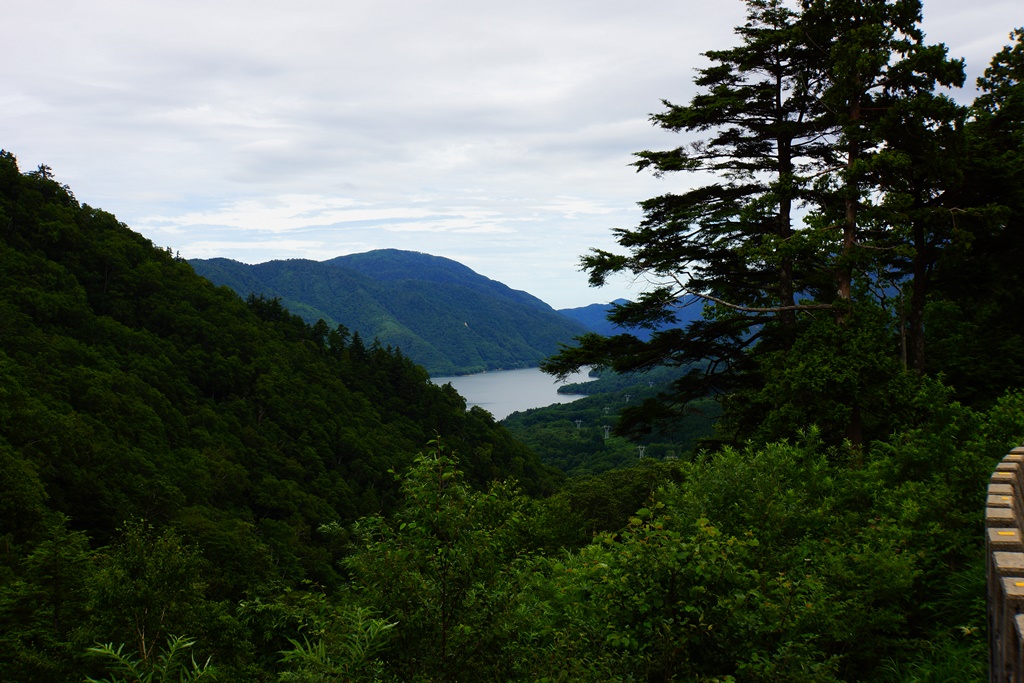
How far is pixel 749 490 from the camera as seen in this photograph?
6.79m

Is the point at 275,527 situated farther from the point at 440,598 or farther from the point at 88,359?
the point at 440,598

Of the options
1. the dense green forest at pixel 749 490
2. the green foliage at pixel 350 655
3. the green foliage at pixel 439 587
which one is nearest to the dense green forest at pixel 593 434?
the dense green forest at pixel 749 490

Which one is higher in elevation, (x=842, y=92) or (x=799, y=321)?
(x=842, y=92)

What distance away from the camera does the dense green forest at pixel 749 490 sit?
484cm

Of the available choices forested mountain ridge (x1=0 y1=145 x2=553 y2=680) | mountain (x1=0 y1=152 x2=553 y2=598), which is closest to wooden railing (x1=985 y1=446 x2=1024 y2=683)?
forested mountain ridge (x1=0 y1=145 x2=553 y2=680)

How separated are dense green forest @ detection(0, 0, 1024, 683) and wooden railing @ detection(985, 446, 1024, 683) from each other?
3.57 ft

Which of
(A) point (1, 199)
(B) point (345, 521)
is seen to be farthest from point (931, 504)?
(A) point (1, 199)

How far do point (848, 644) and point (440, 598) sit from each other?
135 inches

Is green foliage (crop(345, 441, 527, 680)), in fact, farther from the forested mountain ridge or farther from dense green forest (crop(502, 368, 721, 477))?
dense green forest (crop(502, 368, 721, 477))

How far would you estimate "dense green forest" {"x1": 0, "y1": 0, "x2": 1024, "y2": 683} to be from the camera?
191 inches

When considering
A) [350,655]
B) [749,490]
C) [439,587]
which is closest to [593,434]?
[749,490]

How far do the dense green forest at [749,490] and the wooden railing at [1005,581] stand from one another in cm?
109

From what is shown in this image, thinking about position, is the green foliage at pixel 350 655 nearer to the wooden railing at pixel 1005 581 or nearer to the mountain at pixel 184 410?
the wooden railing at pixel 1005 581

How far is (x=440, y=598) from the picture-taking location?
4.83 m
